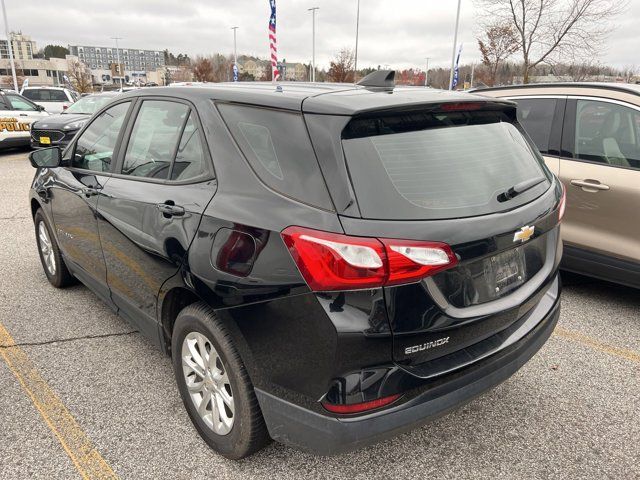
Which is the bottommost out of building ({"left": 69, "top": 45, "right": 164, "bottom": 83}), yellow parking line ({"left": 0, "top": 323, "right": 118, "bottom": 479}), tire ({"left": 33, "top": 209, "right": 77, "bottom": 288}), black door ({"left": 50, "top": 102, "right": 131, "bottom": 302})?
yellow parking line ({"left": 0, "top": 323, "right": 118, "bottom": 479})

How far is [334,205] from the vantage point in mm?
1822

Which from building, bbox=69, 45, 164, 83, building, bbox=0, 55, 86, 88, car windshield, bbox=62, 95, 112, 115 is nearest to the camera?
car windshield, bbox=62, 95, 112, 115

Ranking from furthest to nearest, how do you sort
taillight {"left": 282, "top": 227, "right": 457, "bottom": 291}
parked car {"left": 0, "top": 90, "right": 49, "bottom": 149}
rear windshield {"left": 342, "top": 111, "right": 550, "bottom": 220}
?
parked car {"left": 0, "top": 90, "right": 49, "bottom": 149}
rear windshield {"left": 342, "top": 111, "right": 550, "bottom": 220}
taillight {"left": 282, "top": 227, "right": 457, "bottom": 291}

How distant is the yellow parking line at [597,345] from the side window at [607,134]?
136 cm

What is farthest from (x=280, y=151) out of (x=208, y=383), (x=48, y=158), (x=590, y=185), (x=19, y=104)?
(x=19, y=104)

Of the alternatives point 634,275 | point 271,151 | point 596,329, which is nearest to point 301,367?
point 271,151

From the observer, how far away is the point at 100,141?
11.0 feet

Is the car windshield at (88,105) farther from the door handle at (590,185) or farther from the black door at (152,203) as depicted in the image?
the door handle at (590,185)

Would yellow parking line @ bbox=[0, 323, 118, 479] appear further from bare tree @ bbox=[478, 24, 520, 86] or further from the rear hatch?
bare tree @ bbox=[478, 24, 520, 86]

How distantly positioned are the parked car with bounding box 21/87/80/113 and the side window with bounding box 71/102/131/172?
1655 cm

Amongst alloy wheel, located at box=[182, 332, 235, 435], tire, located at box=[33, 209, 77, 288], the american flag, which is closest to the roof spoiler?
alloy wheel, located at box=[182, 332, 235, 435]

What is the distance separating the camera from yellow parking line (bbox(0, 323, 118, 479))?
2322 mm

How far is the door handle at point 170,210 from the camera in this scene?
2350mm

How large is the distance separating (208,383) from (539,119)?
362 centimetres
